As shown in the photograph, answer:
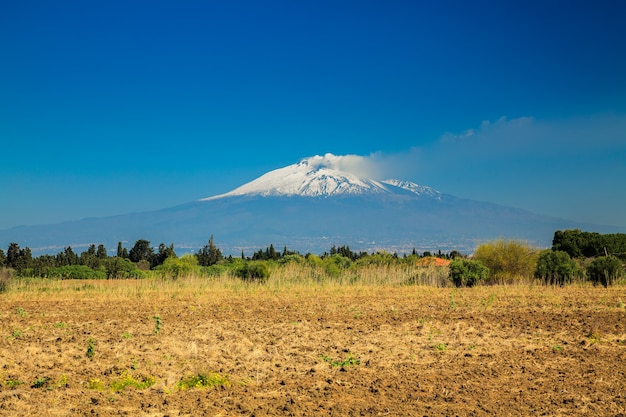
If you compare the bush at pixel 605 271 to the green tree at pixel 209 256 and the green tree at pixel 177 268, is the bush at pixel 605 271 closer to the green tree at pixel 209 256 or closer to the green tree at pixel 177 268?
the green tree at pixel 177 268

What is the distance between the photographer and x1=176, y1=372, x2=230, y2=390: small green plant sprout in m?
7.91

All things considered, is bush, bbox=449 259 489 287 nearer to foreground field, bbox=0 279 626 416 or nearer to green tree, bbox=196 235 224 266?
foreground field, bbox=0 279 626 416

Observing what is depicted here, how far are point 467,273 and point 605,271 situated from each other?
5536 mm

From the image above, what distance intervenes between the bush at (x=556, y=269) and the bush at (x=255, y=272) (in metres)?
12.2

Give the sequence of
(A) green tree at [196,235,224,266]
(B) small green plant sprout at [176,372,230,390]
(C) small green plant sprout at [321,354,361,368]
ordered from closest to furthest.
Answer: (B) small green plant sprout at [176,372,230,390]
(C) small green plant sprout at [321,354,361,368]
(A) green tree at [196,235,224,266]

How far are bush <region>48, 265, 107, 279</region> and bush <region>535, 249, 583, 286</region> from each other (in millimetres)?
21140

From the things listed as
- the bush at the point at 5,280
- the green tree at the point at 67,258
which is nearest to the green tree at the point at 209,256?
the green tree at the point at 67,258

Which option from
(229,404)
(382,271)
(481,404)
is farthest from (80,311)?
(382,271)

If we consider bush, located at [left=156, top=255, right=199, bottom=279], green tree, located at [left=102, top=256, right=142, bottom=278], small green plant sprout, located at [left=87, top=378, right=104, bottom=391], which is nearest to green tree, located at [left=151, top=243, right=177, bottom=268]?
green tree, located at [left=102, top=256, right=142, bottom=278]

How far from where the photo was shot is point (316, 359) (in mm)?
9500

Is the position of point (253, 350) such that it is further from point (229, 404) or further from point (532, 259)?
point (532, 259)

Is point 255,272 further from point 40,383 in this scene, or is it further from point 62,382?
point 40,383

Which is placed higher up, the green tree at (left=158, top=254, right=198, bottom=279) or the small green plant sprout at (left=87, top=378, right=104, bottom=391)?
the green tree at (left=158, top=254, right=198, bottom=279)

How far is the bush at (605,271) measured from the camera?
24558 millimetres
